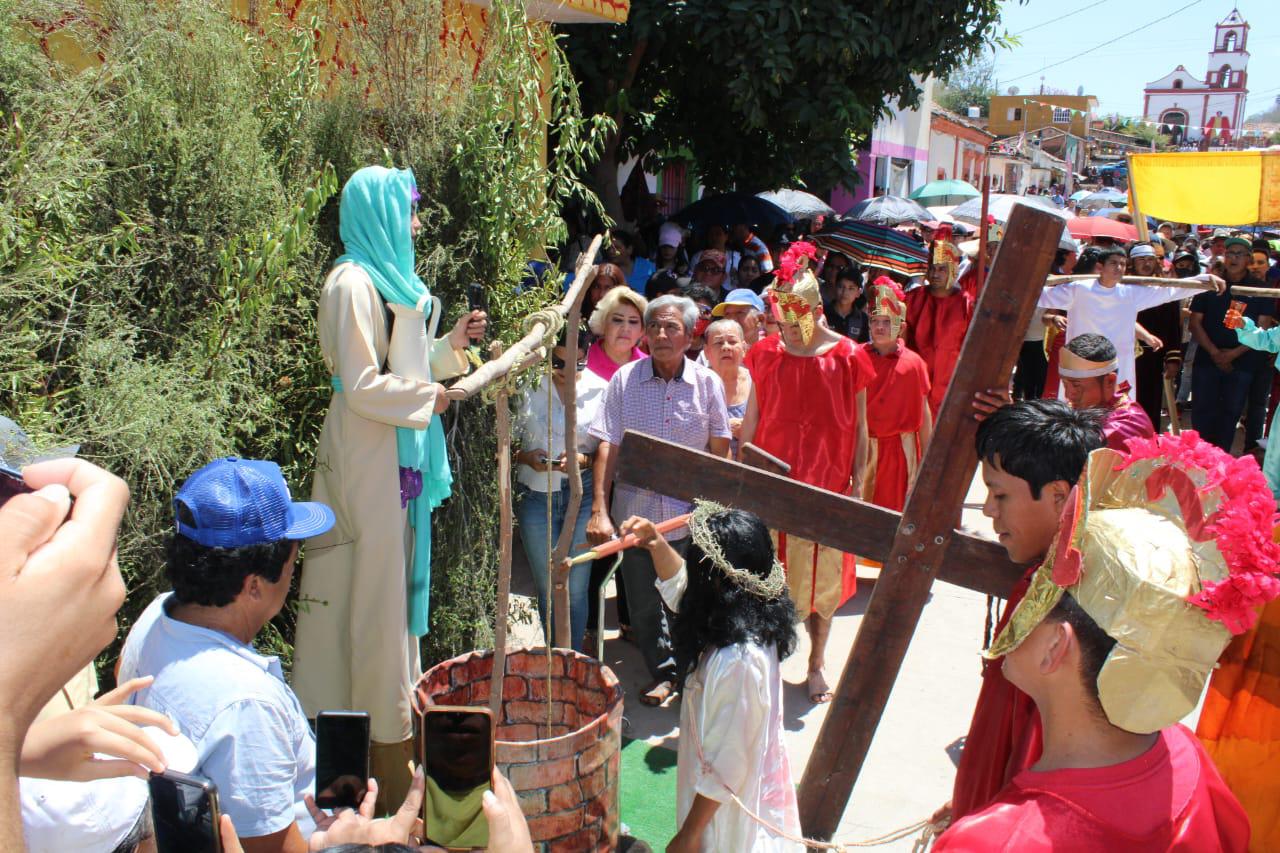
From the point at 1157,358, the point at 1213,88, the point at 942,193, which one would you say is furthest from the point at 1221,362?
the point at 1213,88

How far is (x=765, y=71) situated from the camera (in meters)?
8.79

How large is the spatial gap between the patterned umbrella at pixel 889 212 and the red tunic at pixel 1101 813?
13.0 meters

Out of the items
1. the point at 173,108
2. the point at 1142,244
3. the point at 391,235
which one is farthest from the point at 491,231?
the point at 1142,244

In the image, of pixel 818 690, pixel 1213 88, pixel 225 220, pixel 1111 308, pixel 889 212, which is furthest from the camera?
pixel 1213 88

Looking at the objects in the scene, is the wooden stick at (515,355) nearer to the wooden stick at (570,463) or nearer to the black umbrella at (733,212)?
the wooden stick at (570,463)

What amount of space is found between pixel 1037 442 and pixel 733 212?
9654 mm

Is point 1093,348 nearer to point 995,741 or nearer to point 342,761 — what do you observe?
point 995,741

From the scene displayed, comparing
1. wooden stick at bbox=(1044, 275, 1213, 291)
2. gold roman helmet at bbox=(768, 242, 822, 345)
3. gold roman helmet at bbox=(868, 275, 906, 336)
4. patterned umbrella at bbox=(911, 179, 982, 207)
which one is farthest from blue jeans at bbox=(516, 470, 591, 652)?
patterned umbrella at bbox=(911, 179, 982, 207)

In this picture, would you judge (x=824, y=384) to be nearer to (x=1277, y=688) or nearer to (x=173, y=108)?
(x=1277, y=688)

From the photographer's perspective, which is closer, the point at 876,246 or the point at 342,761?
the point at 342,761

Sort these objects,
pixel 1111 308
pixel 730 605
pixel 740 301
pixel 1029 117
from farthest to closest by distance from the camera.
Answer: pixel 1029 117 < pixel 1111 308 < pixel 740 301 < pixel 730 605

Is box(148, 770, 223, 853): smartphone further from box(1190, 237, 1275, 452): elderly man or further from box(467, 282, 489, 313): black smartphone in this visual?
box(1190, 237, 1275, 452): elderly man

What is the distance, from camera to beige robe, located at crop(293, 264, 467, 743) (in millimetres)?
3170

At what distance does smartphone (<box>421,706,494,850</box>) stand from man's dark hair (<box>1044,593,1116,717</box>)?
975 mm
